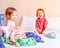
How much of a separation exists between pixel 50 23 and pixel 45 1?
457mm

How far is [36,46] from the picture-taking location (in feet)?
6.06

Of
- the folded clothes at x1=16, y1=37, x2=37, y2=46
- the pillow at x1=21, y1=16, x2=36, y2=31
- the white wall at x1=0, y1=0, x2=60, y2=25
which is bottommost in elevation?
the folded clothes at x1=16, y1=37, x2=37, y2=46

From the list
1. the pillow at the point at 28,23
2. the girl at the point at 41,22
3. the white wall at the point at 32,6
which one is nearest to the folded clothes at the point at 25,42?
the girl at the point at 41,22

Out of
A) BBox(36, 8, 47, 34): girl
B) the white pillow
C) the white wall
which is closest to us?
BBox(36, 8, 47, 34): girl

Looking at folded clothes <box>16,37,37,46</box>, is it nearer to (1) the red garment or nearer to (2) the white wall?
(1) the red garment

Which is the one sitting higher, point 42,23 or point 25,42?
point 42,23

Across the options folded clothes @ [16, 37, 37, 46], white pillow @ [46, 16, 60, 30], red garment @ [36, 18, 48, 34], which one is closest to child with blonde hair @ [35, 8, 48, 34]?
red garment @ [36, 18, 48, 34]

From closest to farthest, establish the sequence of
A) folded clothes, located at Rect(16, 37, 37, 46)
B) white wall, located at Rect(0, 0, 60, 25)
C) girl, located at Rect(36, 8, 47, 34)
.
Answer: folded clothes, located at Rect(16, 37, 37, 46)
girl, located at Rect(36, 8, 47, 34)
white wall, located at Rect(0, 0, 60, 25)

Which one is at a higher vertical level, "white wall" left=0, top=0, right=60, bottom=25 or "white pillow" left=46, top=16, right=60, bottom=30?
"white wall" left=0, top=0, right=60, bottom=25

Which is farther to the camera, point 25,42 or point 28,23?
point 28,23

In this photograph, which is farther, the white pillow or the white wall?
the white wall

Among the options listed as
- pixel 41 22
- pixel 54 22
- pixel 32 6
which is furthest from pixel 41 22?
pixel 32 6

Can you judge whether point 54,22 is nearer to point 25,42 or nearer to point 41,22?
point 41,22

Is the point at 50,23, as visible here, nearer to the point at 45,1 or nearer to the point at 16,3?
the point at 45,1
